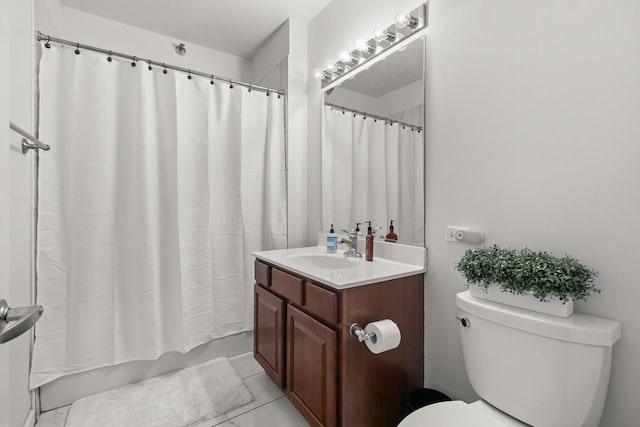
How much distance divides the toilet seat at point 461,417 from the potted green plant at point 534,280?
1.18 ft

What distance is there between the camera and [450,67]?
4.58 ft

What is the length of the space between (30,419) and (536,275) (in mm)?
2355

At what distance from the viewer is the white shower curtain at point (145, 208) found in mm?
1680

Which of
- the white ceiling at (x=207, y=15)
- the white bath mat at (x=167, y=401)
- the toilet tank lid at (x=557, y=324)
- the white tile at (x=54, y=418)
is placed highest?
the white ceiling at (x=207, y=15)

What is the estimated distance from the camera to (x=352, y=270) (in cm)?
146

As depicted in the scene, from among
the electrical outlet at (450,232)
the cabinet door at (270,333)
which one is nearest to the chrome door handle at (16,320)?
the cabinet door at (270,333)

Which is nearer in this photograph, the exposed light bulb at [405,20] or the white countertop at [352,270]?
the white countertop at [352,270]

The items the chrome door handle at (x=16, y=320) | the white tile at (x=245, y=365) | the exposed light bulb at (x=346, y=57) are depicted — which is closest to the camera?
the chrome door handle at (x=16, y=320)

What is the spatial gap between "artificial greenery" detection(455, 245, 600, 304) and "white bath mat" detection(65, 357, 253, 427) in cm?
149

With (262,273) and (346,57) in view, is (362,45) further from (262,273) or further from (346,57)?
(262,273)

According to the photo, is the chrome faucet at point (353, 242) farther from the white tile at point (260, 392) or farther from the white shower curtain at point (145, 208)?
the white tile at point (260, 392)

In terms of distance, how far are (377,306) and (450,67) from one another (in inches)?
44.3

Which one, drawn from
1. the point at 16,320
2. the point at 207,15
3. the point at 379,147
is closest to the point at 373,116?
the point at 379,147

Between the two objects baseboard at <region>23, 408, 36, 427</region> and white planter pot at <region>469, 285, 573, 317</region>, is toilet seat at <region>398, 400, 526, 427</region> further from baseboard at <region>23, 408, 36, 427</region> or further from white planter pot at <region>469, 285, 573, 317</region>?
baseboard at <region>23, 408, 36, 427</region>
